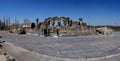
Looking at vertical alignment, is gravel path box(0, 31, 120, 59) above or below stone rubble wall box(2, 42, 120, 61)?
above

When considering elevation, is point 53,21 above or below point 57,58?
above

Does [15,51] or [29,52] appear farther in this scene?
[15,51]

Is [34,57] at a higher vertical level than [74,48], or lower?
lower

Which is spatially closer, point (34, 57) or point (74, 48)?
point (34, 57)

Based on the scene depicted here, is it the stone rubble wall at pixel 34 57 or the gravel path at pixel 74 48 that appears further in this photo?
the gravel path at pixel 74 48

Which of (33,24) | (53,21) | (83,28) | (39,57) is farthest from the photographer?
(33,24)

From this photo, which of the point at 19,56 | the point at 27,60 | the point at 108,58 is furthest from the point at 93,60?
the point at 19,56

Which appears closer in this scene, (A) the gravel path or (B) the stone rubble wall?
(B) the stone rubble wall

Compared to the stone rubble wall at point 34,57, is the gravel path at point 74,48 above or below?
above

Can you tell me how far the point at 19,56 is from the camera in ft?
30.9

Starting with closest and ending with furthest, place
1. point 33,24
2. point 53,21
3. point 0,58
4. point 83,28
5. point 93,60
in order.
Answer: point 93,60
point 0,58
point 83,28
point 53,21
point 33,24

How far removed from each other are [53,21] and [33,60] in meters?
24.7

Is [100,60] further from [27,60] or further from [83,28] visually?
[83,28]

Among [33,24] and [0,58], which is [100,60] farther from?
[33,24]
